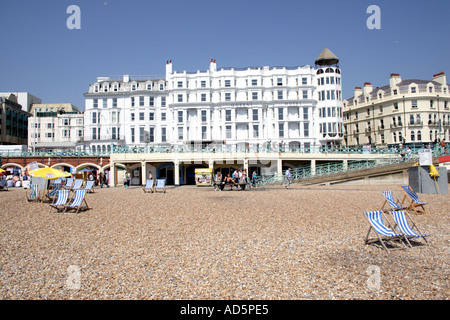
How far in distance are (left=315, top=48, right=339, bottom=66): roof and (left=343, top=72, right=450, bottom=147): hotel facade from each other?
37.5 feet

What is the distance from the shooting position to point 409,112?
4775 centimetres

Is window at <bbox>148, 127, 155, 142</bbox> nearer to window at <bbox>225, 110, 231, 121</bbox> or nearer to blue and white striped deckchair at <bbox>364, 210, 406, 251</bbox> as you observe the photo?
window at <bbox>225, 110, 231, 121</bbox>

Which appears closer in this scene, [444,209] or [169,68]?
[444,209]

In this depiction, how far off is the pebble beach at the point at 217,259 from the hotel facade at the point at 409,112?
40133 mm

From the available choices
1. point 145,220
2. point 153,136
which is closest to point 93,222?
point 145,220

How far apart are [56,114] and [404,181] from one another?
69935 millimetres

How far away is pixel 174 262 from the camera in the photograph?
6.55 meters

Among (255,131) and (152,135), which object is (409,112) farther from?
(152,135)

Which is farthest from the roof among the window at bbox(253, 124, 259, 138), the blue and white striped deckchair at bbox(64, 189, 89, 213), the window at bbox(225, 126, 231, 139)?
the blue and white striped deckchair at bbox(64, 189, 89, 213)

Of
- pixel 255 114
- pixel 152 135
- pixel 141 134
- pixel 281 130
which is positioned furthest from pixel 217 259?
pixel 141 134

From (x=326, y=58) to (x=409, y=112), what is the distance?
48.6ft

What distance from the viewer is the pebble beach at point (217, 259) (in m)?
5.14
